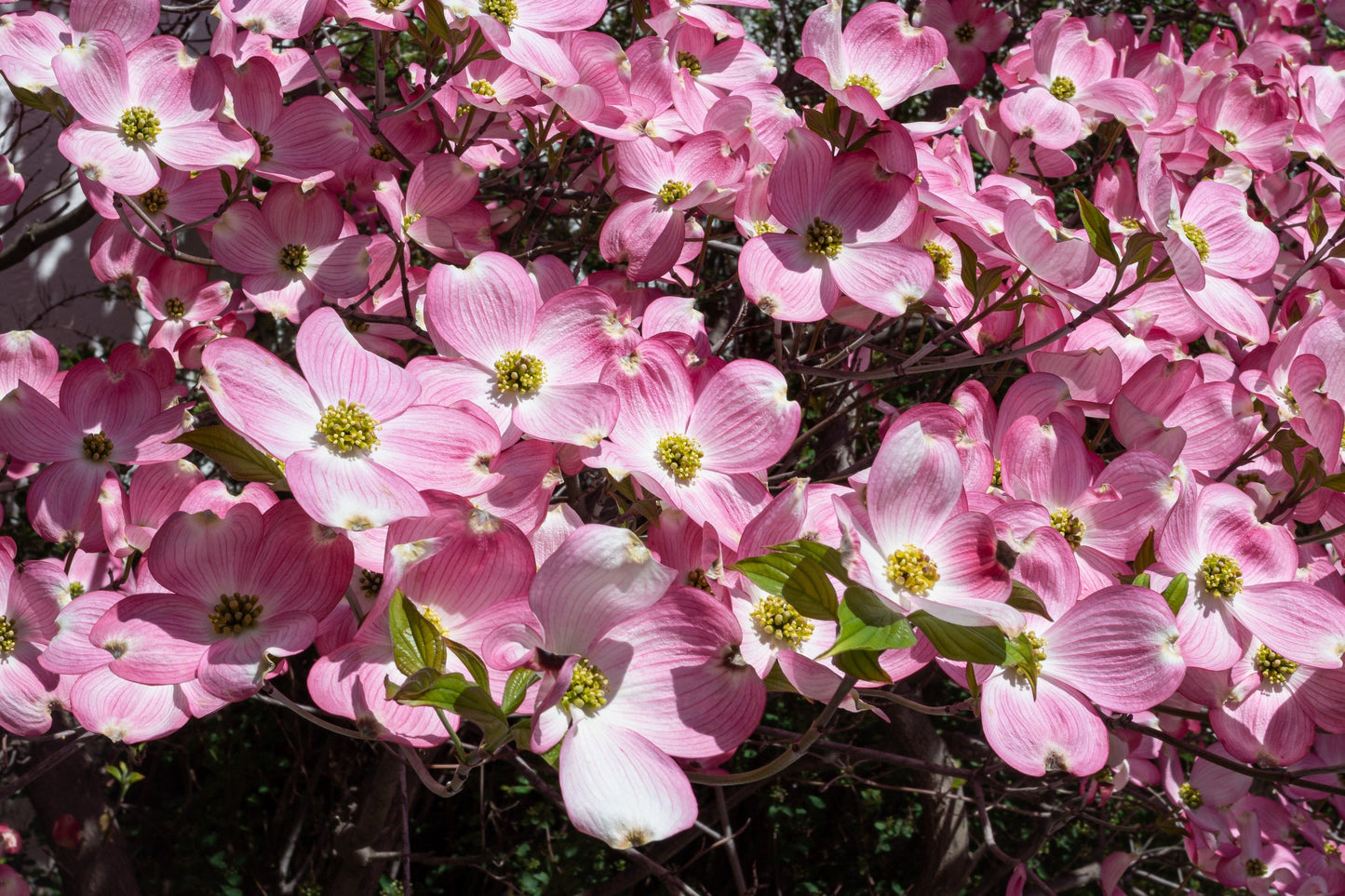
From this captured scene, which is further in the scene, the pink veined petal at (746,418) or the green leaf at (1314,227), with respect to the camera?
the green leaf at (1314,227)

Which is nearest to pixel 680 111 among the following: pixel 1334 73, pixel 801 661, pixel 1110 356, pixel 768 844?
pixel 1110 356

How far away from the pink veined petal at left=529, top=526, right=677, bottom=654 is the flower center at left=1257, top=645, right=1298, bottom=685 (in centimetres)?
56

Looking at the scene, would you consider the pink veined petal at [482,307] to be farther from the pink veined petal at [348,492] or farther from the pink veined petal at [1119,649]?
the pink veined petal at [1119,649]

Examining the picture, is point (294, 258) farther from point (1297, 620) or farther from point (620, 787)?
point (1297, 620)

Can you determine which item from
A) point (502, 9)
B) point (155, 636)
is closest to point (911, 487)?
point (155, 636)

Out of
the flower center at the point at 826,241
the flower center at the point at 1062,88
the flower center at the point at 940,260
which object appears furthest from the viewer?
the flower center at the point at 1062,88

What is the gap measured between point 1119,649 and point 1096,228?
0.95 feet

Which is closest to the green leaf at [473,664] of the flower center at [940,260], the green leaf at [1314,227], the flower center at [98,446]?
the flower center at [98,446]

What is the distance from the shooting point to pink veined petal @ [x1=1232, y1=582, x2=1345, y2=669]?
0.72 m

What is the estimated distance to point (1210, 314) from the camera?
0.84 m

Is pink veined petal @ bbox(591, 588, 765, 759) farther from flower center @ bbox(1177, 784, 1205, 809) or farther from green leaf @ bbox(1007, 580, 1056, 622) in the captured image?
flower center @ bbox(1177, 784, 1205, 809)

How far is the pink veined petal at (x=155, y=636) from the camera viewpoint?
1.88 ft

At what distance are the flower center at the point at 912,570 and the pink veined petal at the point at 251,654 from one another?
1.11 feet

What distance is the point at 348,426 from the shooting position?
634 mm
